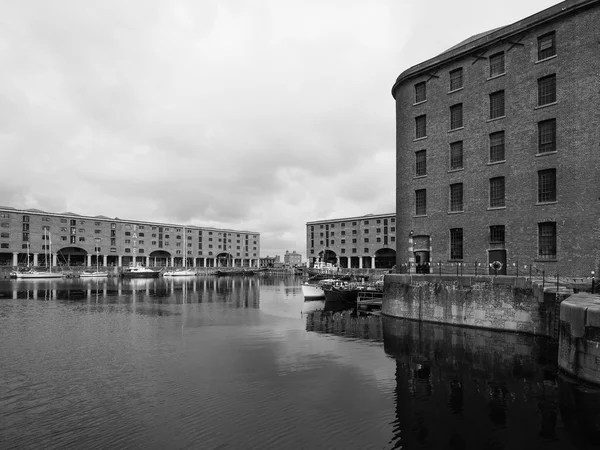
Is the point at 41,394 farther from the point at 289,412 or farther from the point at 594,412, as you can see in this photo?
the point at 594,412

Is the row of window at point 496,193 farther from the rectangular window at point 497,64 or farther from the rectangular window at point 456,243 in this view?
the rectangular window at point 497,64

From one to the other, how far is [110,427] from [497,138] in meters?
33.4

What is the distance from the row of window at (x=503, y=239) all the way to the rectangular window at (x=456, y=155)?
5.64 metres

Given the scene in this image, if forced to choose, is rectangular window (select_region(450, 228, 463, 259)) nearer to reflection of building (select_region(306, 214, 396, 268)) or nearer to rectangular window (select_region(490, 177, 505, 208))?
rectangular window (select_region(490, 177, 505, 208))

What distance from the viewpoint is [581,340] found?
54.3 ft

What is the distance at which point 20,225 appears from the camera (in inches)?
4525

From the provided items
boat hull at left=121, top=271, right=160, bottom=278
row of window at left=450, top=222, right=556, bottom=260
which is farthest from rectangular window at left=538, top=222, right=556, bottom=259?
boat hull at left=121, top=271, right=160, bottom=278

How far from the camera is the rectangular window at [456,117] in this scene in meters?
36.4

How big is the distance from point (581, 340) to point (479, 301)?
1184cm

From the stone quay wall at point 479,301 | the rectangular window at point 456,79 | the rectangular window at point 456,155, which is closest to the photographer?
the stone quay wall at point 479,301

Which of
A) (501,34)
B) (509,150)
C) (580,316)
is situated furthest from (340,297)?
(580,316)

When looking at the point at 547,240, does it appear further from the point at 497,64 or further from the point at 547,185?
the point at 497,64

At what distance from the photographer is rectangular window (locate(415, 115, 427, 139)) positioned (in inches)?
1534

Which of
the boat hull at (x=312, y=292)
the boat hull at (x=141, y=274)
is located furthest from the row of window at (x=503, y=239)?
the boat hull at (x=141, y=274)
